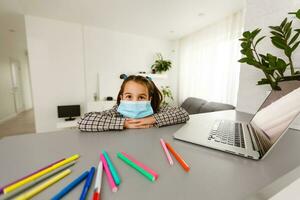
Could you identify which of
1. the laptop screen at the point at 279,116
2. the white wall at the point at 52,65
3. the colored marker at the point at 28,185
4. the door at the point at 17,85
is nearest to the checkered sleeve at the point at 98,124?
the colored marker at the point at 28,185

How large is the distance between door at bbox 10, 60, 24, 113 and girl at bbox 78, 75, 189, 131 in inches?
210

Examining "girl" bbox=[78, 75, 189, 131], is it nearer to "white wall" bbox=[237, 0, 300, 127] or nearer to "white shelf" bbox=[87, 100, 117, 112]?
"white wall" bbox=[237, 0, 300, 127]

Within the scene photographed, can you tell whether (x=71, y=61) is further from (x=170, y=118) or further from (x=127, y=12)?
(x=170, y=118)

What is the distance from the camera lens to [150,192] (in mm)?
258

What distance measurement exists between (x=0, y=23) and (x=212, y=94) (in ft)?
13.2

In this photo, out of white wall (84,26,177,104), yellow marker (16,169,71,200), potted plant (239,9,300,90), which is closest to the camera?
yellow marker (16,169,71,200)

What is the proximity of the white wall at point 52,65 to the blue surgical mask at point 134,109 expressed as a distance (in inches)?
92.7

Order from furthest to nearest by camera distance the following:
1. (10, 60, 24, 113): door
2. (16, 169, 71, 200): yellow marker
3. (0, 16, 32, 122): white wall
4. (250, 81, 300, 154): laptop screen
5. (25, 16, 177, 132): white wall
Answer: (10, 60, 24, 113): door, (0, 16, 32, 122): white wall, (25, 16, 177, 132): white wall, (250, 81, 300, 154): laptop screen, (16, 169, 71, 200): yellow marker

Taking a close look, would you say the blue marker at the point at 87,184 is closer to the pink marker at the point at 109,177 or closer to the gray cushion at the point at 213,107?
the pink marker at the point at 109,177

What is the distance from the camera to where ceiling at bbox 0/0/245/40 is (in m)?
1.85

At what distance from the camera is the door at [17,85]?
428cm

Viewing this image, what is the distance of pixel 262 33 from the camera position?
0.87 m

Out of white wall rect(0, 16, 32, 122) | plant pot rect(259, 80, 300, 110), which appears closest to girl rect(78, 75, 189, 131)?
plant pot rect(259, 80, 300, 110)

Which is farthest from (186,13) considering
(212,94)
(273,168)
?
(273,168)
